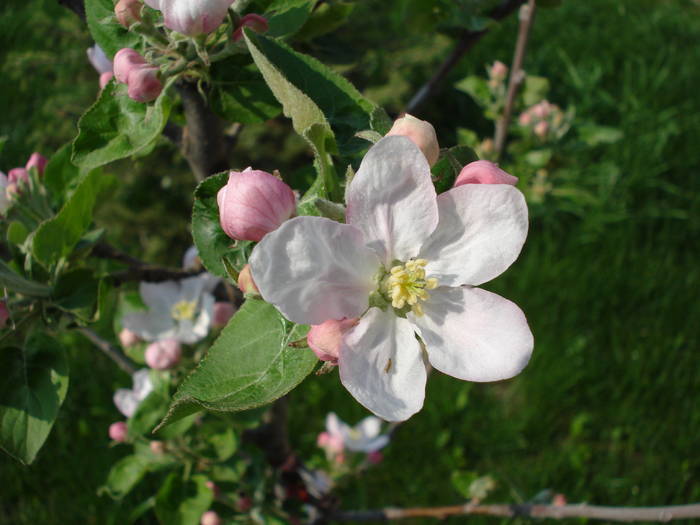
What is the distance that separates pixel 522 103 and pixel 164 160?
185 centimetres

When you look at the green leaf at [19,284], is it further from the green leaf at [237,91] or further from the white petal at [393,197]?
the white petal at [393,197]

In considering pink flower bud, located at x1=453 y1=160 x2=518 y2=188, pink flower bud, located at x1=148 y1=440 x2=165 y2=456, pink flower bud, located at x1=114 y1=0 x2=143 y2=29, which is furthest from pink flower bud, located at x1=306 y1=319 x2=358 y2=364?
pink flower bud, located at x1=148 y1=440 x2=165 y2=456

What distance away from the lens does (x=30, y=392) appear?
1.21 meters

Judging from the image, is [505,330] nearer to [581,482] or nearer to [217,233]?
[217,233]

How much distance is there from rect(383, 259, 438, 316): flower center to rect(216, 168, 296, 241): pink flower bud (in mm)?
168

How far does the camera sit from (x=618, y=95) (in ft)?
15.0

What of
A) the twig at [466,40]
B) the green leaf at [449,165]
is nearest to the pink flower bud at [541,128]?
the twig at [466,40]

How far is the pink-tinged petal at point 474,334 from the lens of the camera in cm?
84

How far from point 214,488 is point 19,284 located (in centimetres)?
81

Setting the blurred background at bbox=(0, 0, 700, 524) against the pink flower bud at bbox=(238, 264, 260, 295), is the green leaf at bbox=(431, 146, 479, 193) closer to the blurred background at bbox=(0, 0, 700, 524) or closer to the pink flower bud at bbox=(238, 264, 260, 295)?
the pink flower bud at bbox=(238, 264, 260, 295)

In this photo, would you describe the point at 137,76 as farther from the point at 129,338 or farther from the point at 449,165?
the point at 129,338

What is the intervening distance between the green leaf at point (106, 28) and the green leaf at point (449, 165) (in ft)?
1.92

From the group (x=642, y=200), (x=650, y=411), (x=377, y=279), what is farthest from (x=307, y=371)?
(x=642, y=200)

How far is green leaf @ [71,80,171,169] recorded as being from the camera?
1.10 metres
